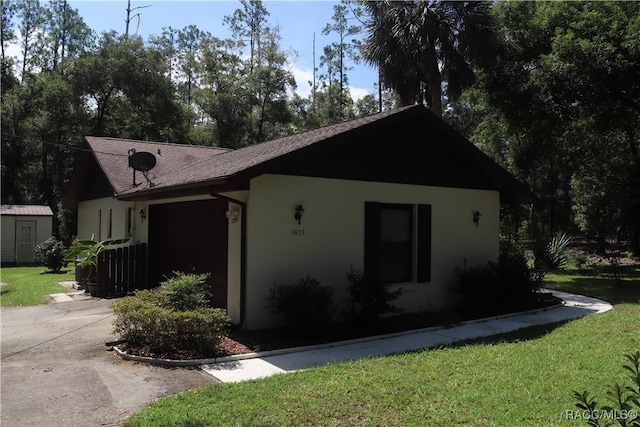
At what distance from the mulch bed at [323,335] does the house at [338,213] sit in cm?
36

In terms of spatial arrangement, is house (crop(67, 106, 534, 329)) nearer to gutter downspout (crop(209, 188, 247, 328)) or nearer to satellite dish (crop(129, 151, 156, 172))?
gutter downspout (crop(209, 188, 247, 328))

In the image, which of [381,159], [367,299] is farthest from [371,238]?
[381,159]

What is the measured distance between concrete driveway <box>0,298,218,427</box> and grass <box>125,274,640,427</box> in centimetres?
44

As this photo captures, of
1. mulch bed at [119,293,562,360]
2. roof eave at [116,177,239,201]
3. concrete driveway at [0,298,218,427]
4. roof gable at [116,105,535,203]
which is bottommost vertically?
concrete driveway at [0,298,218,427]

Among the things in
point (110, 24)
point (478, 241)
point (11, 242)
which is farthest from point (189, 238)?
point (110, 24)

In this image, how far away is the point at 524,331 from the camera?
816cm

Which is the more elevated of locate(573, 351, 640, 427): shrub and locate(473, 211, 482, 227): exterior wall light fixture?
locate(473, 211, 482, 227): exterior wall light fixture

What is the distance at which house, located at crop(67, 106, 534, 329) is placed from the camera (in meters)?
7.89

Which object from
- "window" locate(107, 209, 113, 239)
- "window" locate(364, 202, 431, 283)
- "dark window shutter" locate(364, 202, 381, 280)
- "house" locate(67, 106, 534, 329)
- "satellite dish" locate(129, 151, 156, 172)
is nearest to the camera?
"house" locate(67, 106, 534, 329)

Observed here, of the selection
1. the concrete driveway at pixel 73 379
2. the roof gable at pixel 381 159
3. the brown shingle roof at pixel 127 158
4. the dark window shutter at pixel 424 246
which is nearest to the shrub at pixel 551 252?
the roof gable at pixel 381 159

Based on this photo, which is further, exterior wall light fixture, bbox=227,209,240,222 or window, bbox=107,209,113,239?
window, bbox=107,209,113,239

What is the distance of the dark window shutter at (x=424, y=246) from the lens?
993cm

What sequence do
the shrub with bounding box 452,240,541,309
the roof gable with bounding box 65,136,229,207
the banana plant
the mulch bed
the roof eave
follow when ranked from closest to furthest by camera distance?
1. the mulch bed
2. the roof eave
3. the shrub with bounding box 452,240,541,309
4. the banana plant
5. the roof gable with bounding box 65,136,229,207

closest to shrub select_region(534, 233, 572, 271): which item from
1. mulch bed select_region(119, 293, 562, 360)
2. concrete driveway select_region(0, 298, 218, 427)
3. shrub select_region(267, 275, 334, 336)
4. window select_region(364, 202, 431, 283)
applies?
mulch bed select_region(119, 293, 562, 360)
